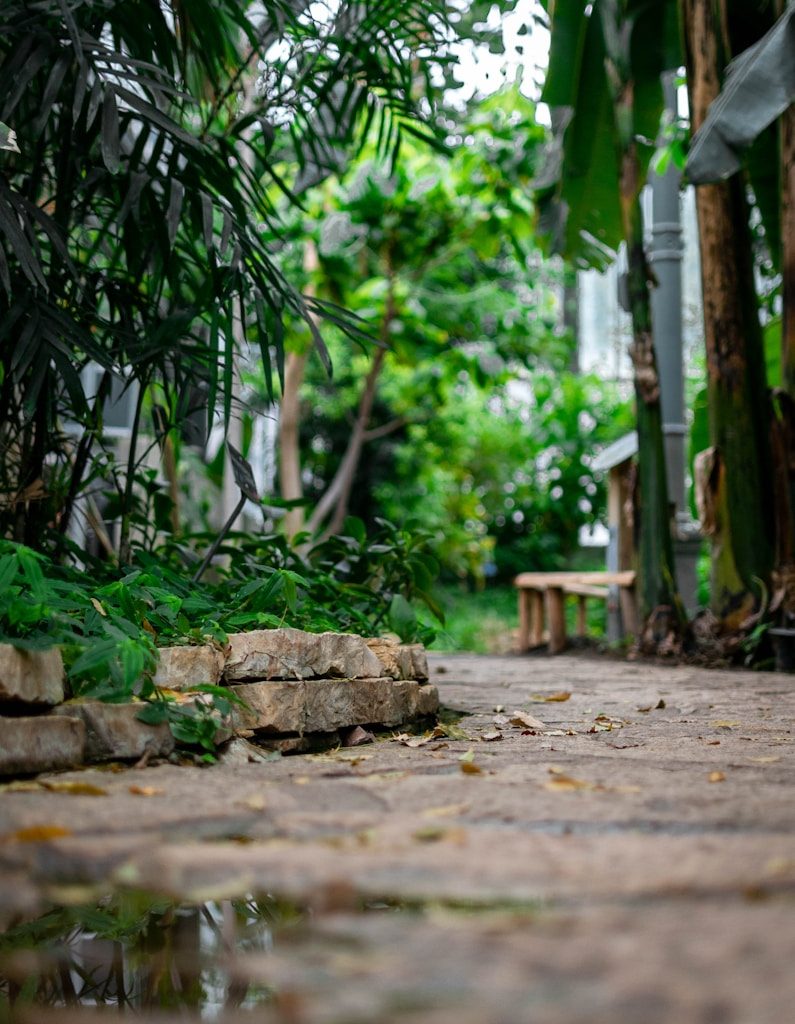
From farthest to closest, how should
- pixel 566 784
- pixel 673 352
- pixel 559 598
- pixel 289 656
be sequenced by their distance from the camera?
pixel 559 598 → pixel 673 352 → pixel 289 656 → pixel 566 784

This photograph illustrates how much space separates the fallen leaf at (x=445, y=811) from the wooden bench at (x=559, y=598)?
513 centimetres

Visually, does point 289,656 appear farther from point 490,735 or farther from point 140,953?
point 140,953

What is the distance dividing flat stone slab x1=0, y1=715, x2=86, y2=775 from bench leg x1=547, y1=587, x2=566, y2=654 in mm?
5806

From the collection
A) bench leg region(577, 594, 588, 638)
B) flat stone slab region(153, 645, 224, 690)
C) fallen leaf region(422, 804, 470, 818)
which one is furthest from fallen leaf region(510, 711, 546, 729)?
bench leg region(577, 594, 588, 638)

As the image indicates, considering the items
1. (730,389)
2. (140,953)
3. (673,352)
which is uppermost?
(673,352)

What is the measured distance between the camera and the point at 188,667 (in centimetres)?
266

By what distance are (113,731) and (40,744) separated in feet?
0.55

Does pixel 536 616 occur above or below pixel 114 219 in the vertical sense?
below

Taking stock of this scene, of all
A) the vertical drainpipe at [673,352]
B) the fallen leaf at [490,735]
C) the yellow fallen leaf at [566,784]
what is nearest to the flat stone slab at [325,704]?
the fallen leaf at [490,735]

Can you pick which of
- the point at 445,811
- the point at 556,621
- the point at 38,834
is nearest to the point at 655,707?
the point at 445,811

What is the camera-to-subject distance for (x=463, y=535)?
1344 centimetres

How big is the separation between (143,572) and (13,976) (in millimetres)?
1477

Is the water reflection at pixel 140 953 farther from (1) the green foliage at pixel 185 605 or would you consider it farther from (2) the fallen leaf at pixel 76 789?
(1) the green foliage at pixel 185 605

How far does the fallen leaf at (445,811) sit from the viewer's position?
6.02ft
